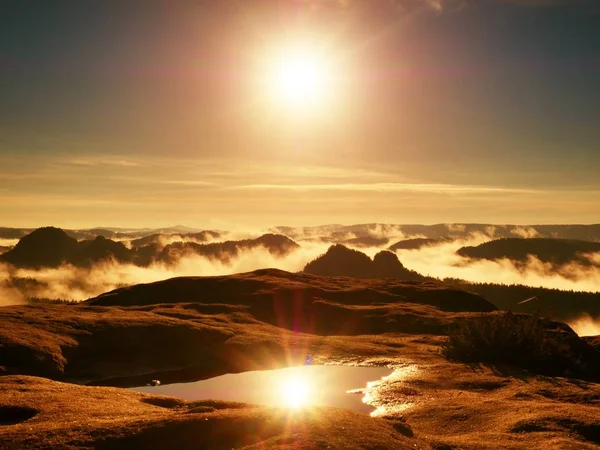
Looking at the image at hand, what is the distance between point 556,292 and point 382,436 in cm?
19780

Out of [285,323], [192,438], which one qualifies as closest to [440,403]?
[192,438]

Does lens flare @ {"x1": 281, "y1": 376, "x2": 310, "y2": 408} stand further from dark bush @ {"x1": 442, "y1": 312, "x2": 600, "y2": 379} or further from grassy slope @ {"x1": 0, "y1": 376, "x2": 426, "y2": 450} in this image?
dark bush @ {"x1": 442, "y1": 312, "x2": 600, "y2": 379}

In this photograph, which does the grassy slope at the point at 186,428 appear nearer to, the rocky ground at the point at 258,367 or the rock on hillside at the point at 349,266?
the rocky ground at the point at 258,367

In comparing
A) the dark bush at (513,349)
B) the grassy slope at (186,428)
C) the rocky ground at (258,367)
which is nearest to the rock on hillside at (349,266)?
the rocky ground at (258,367)

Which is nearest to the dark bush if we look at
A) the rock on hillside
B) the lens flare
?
the lens flare

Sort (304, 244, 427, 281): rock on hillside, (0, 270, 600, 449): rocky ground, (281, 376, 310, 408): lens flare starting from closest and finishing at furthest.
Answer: (0, 270, 600, 449): rocky ground
(281, 376, 310, 408): lens flare
(304, 244, 427, 281): rock on hillside

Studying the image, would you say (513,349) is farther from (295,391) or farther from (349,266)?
(349,266)

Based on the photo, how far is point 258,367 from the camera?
30.9 meters

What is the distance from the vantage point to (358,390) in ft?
79.7

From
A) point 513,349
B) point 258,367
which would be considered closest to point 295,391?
point 258,367

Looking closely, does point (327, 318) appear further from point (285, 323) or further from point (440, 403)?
point (440, 403)

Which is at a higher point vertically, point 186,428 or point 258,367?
point 186,428

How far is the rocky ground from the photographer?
13.5 metres

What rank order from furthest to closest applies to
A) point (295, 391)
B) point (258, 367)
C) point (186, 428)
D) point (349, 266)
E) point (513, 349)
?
1. point (349, 266)
2. point (513, 349)
3. point (258, 367)
4. point (295, 391)
5. point (186, 428)
